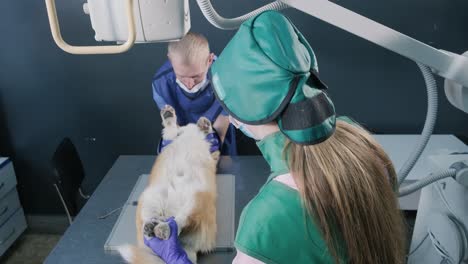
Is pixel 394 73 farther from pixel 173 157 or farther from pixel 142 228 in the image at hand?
pixel 142 228

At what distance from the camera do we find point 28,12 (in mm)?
2545

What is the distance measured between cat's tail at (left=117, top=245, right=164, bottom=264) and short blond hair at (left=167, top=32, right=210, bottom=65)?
0.99 meters

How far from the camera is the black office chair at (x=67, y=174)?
2079mm

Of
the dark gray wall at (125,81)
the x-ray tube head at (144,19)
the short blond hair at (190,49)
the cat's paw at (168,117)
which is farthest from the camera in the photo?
the dark gray wall at (125,81)

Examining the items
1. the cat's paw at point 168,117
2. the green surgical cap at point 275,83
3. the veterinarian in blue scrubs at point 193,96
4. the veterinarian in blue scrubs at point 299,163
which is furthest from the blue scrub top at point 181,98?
the green surgical cap at point 275,83

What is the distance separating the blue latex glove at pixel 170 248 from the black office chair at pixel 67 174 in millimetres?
808

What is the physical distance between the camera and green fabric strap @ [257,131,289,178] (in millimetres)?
869

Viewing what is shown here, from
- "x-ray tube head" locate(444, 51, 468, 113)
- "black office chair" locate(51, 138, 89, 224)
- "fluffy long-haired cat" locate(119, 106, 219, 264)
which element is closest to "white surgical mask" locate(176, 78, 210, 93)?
"fluffy long-haired cat" locate(119, 106, 219, 264)

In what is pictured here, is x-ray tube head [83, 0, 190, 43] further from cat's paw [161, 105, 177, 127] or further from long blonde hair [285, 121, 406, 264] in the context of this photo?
cat's paw [161, 105, 177, 127]

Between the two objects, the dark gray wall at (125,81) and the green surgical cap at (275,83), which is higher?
the green surgical cap at (275,83)

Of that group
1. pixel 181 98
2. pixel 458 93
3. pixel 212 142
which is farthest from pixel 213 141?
pixel 458 93

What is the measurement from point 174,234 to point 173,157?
55 cm

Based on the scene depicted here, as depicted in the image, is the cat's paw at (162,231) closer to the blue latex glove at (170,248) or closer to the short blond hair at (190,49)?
the blue latex glove at (170,248)

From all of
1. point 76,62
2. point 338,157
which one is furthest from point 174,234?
point 76,62
